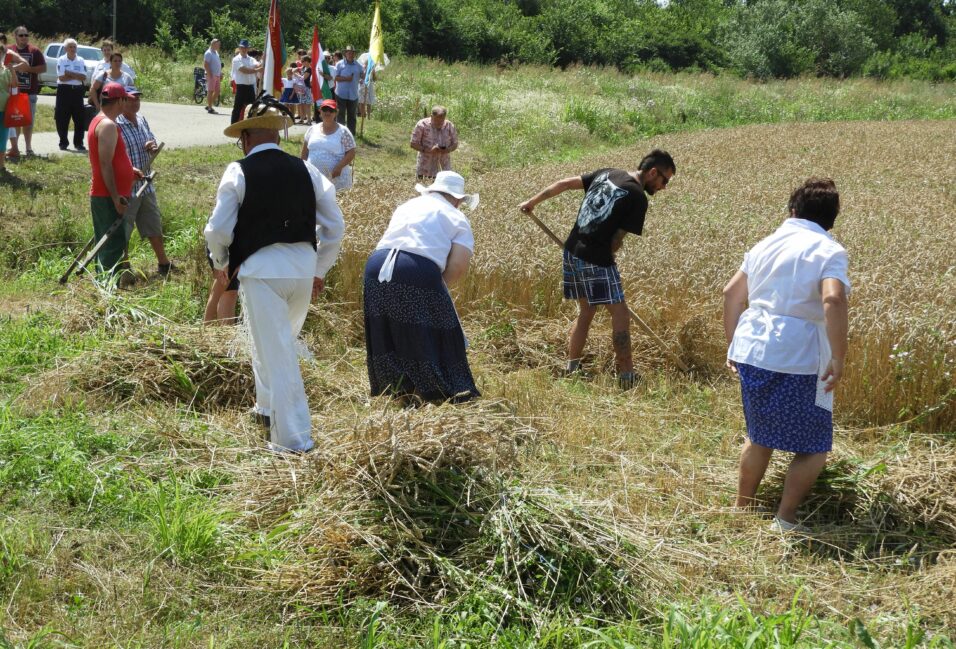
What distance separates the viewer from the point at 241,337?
250 inches

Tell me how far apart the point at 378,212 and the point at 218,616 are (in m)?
6.68

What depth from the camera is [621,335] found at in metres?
6.96

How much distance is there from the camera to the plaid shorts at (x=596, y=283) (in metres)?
6.87

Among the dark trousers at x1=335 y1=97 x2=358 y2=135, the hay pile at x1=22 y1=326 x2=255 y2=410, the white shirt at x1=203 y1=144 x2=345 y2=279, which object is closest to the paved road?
the dark trousers at x1=335 y1=97 x2=358 y2=135

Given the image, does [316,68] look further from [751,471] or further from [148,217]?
[751,471]

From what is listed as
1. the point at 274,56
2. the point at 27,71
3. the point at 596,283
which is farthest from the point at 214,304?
the point at 27,71

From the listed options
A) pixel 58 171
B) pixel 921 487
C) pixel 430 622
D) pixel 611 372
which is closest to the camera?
pixel 430 622

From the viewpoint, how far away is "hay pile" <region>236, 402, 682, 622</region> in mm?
3732

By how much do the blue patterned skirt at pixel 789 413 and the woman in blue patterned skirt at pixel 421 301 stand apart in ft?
5.69

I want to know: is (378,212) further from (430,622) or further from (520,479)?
(430,622)

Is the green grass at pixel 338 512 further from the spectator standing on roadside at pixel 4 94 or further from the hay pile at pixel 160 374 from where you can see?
the spectator standing on roadside at pixel 4 94

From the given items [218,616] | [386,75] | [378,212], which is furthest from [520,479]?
[386,75]

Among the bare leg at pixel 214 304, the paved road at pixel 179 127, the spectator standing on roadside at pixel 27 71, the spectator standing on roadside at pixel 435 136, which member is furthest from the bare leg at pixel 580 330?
the paved road at pixel 179 127

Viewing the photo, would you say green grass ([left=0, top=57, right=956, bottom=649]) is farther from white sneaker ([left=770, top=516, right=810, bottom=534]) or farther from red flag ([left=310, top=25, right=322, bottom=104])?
red flag ([left=310, top=25, right=322, bottom=104])
